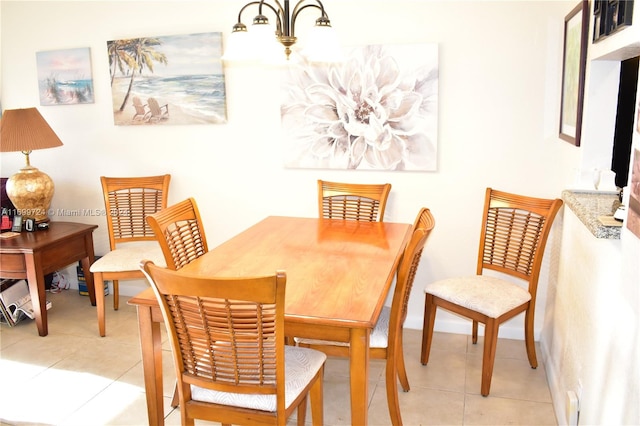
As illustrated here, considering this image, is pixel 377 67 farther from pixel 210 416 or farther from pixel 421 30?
pixel 210 416

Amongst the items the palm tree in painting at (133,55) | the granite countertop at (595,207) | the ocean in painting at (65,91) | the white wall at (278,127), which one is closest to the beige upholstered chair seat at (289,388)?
the granite countertop at (595,207)

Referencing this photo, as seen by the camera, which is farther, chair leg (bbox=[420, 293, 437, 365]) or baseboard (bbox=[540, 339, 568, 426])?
chair leg (bbox=[420, 293, 437, 365])

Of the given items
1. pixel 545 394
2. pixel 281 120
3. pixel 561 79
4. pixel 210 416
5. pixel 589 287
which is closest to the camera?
pixel 210 416

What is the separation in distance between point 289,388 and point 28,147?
2.62 m

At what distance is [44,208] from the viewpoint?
3.67 meters

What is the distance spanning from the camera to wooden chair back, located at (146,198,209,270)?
2.33m

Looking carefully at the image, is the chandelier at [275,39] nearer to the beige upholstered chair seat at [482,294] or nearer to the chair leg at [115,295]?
the beige upholstered chair seat at [482,294]

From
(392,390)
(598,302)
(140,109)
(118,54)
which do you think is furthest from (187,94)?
(598,302)

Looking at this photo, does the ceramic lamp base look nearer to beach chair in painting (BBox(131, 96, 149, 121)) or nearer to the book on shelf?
the book on shelf

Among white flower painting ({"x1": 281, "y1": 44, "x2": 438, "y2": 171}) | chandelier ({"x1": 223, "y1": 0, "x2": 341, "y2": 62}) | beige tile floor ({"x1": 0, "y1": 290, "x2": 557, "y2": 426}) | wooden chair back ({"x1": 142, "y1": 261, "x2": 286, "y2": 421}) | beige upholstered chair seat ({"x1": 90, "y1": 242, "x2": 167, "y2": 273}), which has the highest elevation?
chandelier ({"x1": 223, "y1": 0, "x2": 341, "y2": 62})

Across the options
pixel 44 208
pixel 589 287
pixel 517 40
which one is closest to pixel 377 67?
pixel 517 40

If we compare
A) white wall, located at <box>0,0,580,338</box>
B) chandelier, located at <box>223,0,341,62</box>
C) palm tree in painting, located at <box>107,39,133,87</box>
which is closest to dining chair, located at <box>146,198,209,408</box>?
chandelier, located at <box>223,0,341,62</box>

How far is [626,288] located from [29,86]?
4.09 meters

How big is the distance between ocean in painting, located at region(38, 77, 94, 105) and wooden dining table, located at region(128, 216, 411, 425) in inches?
72.9
